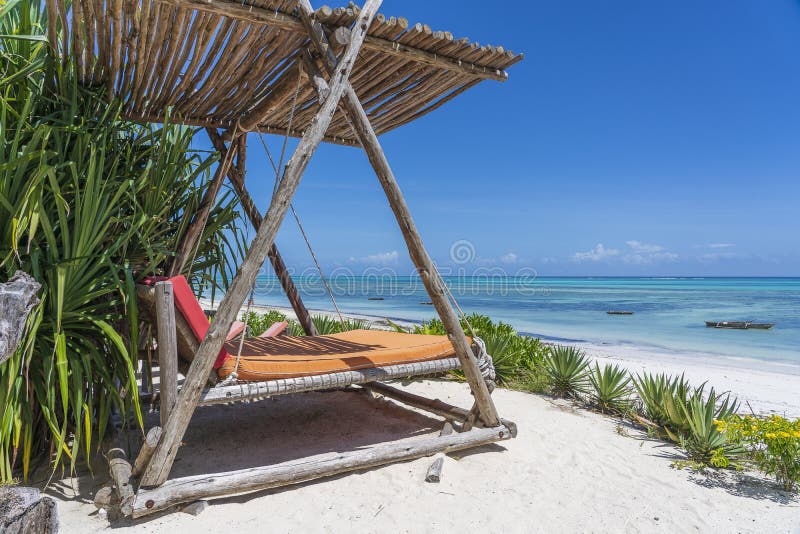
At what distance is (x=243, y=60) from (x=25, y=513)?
2.63m

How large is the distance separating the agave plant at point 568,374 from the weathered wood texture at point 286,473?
5.95 ft

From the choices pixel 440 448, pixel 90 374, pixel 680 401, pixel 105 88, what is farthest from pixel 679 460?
pixel 105 88

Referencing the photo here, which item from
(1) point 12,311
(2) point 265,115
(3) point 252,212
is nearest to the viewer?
(1) point 12,311

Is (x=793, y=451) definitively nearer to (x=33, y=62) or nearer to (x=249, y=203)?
(x=249, y=203)

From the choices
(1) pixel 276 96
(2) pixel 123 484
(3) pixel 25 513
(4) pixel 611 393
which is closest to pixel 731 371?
(4) pixel 611 393

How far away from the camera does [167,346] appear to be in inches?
94.7

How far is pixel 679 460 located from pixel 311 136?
3012 mm

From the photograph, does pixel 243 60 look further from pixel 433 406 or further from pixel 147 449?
pixel 433 406

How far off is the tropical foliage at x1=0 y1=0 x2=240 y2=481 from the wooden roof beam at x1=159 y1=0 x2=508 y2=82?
2.72 feet

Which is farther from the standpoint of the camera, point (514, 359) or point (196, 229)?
point (514, 359)

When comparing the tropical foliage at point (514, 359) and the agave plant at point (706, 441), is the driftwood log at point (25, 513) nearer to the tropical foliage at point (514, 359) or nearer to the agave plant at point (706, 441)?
the agave plant at point (706, 441)

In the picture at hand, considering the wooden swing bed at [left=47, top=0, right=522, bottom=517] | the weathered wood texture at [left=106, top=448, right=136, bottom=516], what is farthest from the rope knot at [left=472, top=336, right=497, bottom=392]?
the weathered wood texture at [left=106, top=448, right=136, bottom=516]

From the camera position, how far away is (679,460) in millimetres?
3178

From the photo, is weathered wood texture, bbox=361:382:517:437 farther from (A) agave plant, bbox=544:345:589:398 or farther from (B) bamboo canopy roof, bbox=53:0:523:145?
(B) bamboo canopy roof, bbox=53:0:523:145
